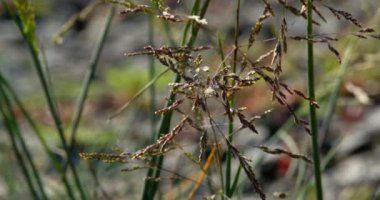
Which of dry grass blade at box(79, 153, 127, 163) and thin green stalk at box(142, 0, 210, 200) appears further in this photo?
thin green stalk at box(142, 0, 210, 200)

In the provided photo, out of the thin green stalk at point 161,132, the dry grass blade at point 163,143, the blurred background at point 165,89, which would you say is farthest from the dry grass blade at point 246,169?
the blurred background at point 165,89

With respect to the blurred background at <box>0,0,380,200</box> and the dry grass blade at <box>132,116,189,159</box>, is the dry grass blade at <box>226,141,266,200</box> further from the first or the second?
the blurred background at <box>0,0,380,200</box>

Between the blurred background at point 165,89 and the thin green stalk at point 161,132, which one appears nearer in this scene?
the thin green stalk at point 161,132

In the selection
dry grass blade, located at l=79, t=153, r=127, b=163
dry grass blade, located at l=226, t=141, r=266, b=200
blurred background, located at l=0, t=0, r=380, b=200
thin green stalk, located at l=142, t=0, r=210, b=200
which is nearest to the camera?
dry grass blade, located at l=226, t=141, r=266, b=200

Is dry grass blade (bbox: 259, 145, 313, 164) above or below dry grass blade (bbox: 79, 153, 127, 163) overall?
above

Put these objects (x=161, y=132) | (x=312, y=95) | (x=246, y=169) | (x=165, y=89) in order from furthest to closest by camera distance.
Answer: (x=165, y=89) → (x=161, y=132) → (x=312, y=95) → (x=246, y=169)

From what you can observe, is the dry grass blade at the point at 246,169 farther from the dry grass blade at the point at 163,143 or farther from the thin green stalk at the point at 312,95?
the thin green stalk at the point at 312,95

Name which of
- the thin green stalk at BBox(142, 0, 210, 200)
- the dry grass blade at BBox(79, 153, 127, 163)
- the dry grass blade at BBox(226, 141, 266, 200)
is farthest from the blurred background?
the dry grass blade at BBox(226, 141, 266, 200)

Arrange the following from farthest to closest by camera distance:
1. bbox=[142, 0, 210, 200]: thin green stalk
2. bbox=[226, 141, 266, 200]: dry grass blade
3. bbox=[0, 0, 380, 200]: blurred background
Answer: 1. bbox=[0, 0, 380, 200]: blurred background
2. bbox=[142, 0, 210, 200]: thin green stalk
3. bbox=[226, 141, 266, 200]: dry grass blade

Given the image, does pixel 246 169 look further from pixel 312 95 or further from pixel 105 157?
pixel 312 95

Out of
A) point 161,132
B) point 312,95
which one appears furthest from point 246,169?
point 161,132

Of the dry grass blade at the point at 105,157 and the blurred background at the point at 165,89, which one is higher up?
the dry grass blade at the point at 105,157

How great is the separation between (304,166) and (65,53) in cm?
826

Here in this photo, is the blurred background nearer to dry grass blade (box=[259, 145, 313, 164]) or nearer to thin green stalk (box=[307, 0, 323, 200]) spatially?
thin green stalk (box=[307, 0, 323, 200])
